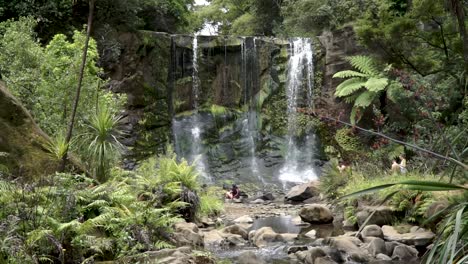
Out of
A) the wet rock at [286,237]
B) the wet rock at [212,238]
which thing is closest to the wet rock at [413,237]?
the wet rock at [286,237]

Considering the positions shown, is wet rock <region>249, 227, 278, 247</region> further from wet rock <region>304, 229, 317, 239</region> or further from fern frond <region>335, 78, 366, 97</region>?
fern frond <region>335, 78, 366, 97</region>

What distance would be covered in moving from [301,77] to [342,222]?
11393 millimetres

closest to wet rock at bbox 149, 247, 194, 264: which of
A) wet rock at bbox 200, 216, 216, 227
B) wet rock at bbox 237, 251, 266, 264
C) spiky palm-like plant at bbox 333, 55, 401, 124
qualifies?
wet rock at bbox 237, 251, 266, 264

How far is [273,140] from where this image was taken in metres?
20.4

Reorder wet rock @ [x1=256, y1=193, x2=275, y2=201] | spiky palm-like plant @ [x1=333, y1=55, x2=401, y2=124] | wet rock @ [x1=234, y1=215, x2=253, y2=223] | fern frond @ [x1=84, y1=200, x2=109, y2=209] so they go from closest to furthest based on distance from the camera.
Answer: fern frond @ [x1=84, y1=200, x2=109, y2=209]
wet rock @ [x1=234, y1=215, x2=253, y2=223]
wet rock @ [x1=256, y1=193, x2=275, y2=201]
spiky palm-like plant @ [x1=333, y1=55, x2=401, y2=124]

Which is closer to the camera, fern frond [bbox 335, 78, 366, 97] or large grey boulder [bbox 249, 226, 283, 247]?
large grey boulder [bbox 249, 226, 283, 247]

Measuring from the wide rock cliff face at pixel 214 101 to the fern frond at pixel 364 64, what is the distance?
248 centimetres

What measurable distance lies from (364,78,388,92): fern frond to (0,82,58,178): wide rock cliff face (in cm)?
1247

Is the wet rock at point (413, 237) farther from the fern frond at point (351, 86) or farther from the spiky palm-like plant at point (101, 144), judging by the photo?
the fern frond at point (351, 86)

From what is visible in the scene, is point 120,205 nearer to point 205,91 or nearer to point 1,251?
point 1,251

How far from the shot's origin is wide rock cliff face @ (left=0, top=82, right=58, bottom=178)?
21.0 ft

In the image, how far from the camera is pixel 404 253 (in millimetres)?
7426

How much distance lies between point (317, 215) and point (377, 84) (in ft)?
25.7

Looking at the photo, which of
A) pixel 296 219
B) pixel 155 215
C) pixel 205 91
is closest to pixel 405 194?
pixel 296 219
